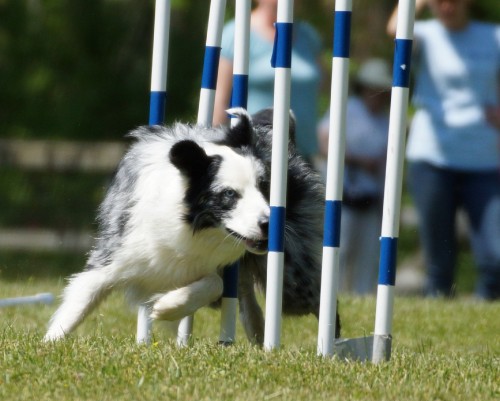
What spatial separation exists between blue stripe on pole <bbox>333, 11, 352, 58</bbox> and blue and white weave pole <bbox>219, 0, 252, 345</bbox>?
2.23ft

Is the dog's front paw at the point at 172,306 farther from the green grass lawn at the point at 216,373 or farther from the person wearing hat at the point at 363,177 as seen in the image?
the person wearing hat at the point at 363,177

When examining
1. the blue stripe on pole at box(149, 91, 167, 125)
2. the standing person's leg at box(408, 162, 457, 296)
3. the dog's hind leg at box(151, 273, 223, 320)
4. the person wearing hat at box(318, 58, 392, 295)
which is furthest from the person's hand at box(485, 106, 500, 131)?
the dog's hind leg at box(151, 273, 223, 320)

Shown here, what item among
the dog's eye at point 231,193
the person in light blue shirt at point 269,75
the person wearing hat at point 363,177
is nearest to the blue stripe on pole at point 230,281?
the dog's eye at point 231,193

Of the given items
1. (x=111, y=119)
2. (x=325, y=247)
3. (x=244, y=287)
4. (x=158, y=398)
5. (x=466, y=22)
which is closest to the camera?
(x=158, y=398)

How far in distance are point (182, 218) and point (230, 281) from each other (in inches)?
20.9

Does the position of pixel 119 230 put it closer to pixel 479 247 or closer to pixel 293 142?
pixel 293 142

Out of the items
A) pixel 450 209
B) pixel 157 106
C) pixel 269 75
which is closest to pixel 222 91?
pixel 269 75

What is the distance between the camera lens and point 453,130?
9.03 meters

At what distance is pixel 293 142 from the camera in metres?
6.47

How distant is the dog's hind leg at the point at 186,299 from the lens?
5.82 metres

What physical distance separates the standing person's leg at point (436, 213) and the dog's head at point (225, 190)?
351cm

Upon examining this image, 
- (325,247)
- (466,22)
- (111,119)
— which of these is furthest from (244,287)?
(111,119)

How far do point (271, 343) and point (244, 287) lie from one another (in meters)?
1.16

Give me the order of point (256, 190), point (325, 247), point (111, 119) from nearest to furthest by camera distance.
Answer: point (325, 247), point (256, 190), point (111, 119)
